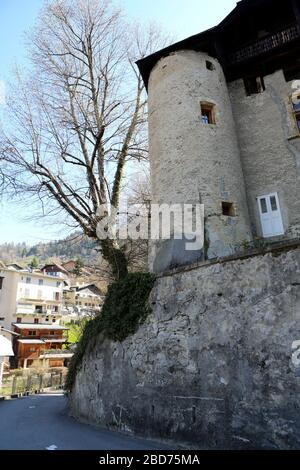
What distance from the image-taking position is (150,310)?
9.18 metres

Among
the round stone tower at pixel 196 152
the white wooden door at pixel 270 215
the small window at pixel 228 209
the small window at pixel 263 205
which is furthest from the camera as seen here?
the small window at pixel 263 205

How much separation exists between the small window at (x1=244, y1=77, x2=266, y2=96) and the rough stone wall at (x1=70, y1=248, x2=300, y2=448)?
34.8 ft

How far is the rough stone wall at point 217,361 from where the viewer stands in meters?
6.04

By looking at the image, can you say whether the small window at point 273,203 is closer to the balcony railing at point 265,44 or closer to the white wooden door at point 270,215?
the white wooden door at point 270,215

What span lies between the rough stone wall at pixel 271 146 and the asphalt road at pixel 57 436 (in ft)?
28.8

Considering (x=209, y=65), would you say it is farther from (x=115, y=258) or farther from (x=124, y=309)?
(x=124, y=309)

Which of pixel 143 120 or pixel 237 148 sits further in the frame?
pixel 143 120

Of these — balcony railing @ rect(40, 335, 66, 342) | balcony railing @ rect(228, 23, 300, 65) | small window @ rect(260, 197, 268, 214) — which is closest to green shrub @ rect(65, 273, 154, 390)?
small window @ rect(260, 197, 268, 214)

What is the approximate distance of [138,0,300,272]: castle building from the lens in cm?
1165

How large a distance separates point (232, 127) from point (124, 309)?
9.21 meters

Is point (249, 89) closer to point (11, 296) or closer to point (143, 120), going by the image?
point (143, 120)

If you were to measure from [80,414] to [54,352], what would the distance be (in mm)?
27897

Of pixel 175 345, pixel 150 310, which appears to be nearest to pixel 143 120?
pixel 150 310

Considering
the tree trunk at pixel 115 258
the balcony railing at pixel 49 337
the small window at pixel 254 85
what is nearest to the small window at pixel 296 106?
the small window at pixel 254 85
